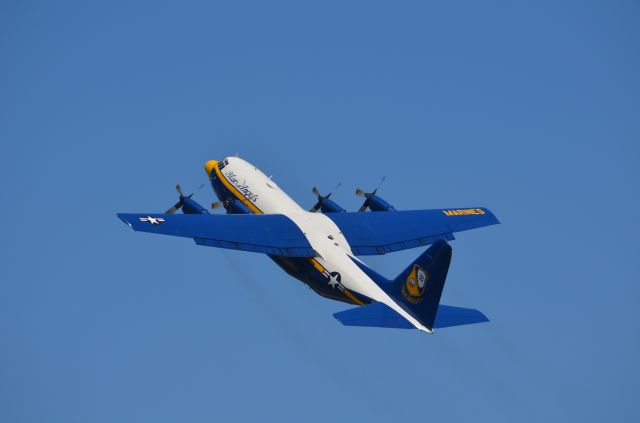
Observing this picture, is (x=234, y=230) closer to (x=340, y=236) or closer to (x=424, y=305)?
(x=340, y=236)

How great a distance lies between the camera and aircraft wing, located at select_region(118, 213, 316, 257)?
7344 centimetres

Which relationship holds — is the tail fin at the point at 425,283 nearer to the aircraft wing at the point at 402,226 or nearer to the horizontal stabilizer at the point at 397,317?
the horizontal stabilizer at the point at 397,317

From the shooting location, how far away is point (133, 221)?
239 ft

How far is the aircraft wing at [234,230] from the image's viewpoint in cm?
7344

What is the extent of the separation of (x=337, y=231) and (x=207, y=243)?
8.58 meters

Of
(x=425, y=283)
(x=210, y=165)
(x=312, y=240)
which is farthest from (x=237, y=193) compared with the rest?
(x=425, y=283)

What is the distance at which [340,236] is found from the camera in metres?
78.1

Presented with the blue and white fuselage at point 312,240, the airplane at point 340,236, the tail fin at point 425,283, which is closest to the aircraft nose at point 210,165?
the blue and white fuselage at point 312,240

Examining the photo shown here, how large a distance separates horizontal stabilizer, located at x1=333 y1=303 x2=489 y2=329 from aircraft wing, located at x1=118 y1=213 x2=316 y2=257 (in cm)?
782

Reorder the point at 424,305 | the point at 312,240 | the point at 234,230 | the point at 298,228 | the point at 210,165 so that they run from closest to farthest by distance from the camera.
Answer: the point at 424,305 → the point at 234,230 → the point at 312,240 → the point at 298,228 → the point at 210,165

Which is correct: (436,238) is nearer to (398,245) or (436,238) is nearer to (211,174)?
(398,245)

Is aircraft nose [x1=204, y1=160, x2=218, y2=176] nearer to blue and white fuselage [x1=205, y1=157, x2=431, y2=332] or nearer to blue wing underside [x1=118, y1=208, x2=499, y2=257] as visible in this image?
blue and white fuselage [x1=205, y1=157, x2=431, y2=332]

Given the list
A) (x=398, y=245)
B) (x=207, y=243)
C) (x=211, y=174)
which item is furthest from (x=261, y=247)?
(x=211, y=174)

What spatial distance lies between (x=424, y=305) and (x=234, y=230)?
1310cm
